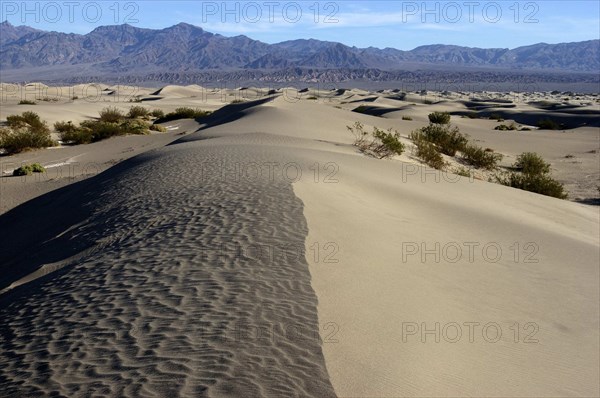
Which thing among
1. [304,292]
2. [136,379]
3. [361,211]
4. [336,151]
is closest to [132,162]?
[336,151]

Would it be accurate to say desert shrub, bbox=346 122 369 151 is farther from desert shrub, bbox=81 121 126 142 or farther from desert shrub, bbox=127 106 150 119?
desert shrub, bbox=127 106 150 119

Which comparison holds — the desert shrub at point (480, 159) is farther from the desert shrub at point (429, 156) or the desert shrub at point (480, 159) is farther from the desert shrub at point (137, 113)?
the desert shrub at point (137, 113)

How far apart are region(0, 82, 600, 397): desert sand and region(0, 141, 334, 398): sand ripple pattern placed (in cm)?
2

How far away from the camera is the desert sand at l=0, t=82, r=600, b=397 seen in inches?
148

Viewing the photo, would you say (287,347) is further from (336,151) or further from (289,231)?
(336,151)

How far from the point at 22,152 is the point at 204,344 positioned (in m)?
20.4

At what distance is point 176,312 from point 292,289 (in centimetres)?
103

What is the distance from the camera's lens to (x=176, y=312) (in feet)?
14.6

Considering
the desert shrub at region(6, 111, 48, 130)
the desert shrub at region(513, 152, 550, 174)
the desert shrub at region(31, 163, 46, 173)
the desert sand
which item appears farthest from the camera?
the desert shrub at region(6, 111, 48, 130)

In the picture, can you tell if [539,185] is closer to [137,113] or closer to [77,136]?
[77,136]

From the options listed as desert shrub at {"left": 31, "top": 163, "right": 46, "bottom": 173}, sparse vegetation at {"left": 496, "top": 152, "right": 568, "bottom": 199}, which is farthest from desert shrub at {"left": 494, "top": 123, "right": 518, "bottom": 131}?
desert shrub at {"left": 31, "top": 163, "right": 46, "bottom": 173}

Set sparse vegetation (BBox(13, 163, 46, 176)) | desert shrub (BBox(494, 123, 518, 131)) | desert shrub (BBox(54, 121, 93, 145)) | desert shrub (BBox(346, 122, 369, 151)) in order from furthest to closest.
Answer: desert shrub (BBox(494, 123, 518, 131)), desert shrub (BBox(54, 121, 93, 145)), desert shrub (BBox(346, 122, 369, 151)), sparse vegetation (BBox(13, 163, 46, 176))

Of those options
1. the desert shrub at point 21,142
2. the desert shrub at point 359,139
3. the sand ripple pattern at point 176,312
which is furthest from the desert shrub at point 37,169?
the sand ripple pattern at point 176,312

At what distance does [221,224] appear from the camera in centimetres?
676
